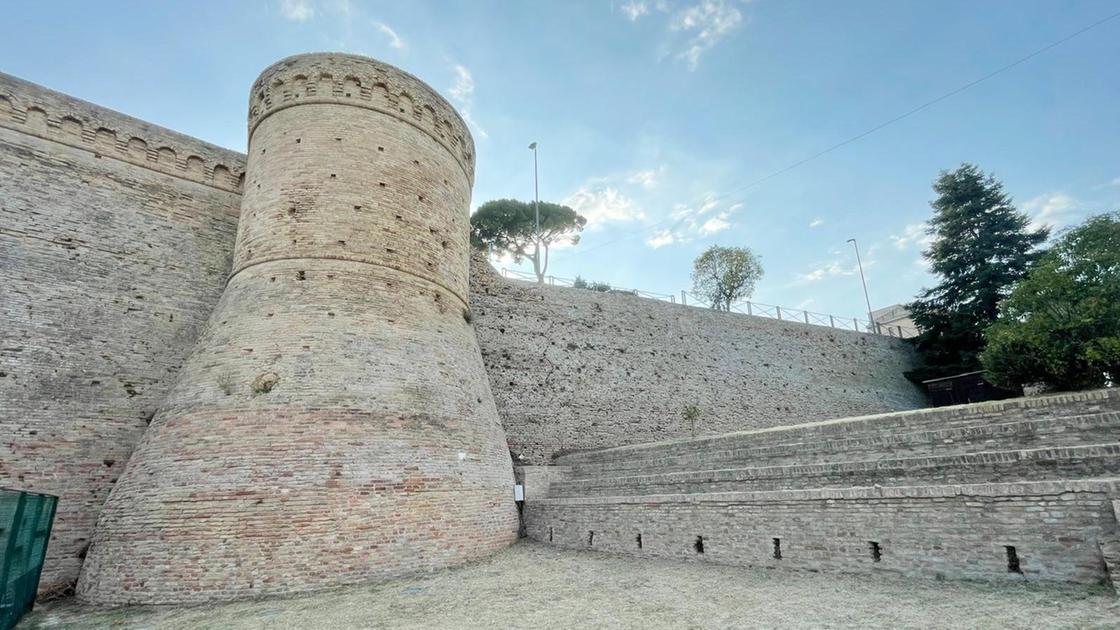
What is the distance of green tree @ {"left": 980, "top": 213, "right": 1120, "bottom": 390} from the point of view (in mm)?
10320

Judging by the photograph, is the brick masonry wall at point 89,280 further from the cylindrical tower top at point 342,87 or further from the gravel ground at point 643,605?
the gravel ground at point 643,605

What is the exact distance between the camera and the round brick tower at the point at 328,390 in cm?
666

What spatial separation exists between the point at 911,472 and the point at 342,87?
1119cm

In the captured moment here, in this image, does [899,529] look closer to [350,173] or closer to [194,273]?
[350,173]

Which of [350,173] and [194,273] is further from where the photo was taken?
[194,273]

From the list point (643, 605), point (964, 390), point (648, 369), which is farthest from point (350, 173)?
point (964, 390)

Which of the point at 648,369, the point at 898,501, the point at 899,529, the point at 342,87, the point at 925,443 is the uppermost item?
the point at 342,87

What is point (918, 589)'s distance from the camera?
5035 millimetres

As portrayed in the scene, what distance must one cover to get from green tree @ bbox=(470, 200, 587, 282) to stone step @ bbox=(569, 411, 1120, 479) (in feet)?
81.8

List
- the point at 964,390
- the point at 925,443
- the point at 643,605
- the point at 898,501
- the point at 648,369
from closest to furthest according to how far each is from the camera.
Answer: the point at 643,605
the point at 898,501
the point at 925,443
the point at 648,369
the point at 964,390

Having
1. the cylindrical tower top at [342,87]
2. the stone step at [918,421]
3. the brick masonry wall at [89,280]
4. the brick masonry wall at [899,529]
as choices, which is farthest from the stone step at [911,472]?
the brick masonry wall at [89,280]

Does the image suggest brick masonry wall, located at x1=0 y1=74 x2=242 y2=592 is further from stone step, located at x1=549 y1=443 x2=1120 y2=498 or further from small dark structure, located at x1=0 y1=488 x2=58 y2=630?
stone step, located at x1=549 y1=443 x2=1120 y2=498

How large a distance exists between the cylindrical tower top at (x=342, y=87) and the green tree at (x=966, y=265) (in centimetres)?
2198

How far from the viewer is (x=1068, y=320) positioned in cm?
1079
